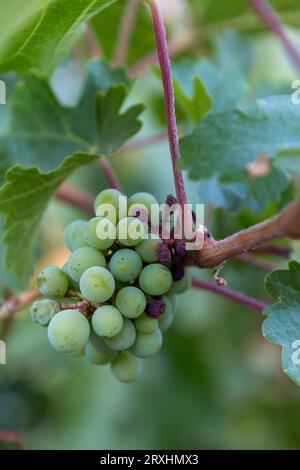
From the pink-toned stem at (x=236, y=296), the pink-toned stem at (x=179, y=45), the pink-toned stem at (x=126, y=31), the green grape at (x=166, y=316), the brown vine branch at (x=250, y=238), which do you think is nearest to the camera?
the brown vine branch at (x=250, y=238)

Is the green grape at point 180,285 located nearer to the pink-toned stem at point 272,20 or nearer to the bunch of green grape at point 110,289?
the bunch of green grape at point 110,289

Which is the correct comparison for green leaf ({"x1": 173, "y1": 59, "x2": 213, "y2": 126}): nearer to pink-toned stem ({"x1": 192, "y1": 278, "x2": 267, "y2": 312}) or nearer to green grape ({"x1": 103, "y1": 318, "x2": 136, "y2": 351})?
pink-toned stem ({"x1": 192, "y1": 278, "x2": 267, "y2": 312})

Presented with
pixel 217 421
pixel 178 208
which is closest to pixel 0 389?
pixel 217 421

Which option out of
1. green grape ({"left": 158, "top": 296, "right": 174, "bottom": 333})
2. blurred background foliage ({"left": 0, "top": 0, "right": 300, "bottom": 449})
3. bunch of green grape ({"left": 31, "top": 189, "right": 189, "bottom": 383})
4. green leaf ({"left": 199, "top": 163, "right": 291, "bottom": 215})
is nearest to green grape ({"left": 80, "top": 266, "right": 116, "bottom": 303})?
bunch of green grape ({"left": 31, "top": 189, "right": 189, "bottom": 383})

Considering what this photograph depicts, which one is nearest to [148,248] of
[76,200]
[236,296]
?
[236,296]

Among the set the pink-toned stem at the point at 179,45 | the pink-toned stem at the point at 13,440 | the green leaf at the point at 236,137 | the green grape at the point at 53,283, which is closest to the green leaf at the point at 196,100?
the green leaf at the point at 236,137

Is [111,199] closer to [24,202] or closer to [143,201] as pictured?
[143,201]
